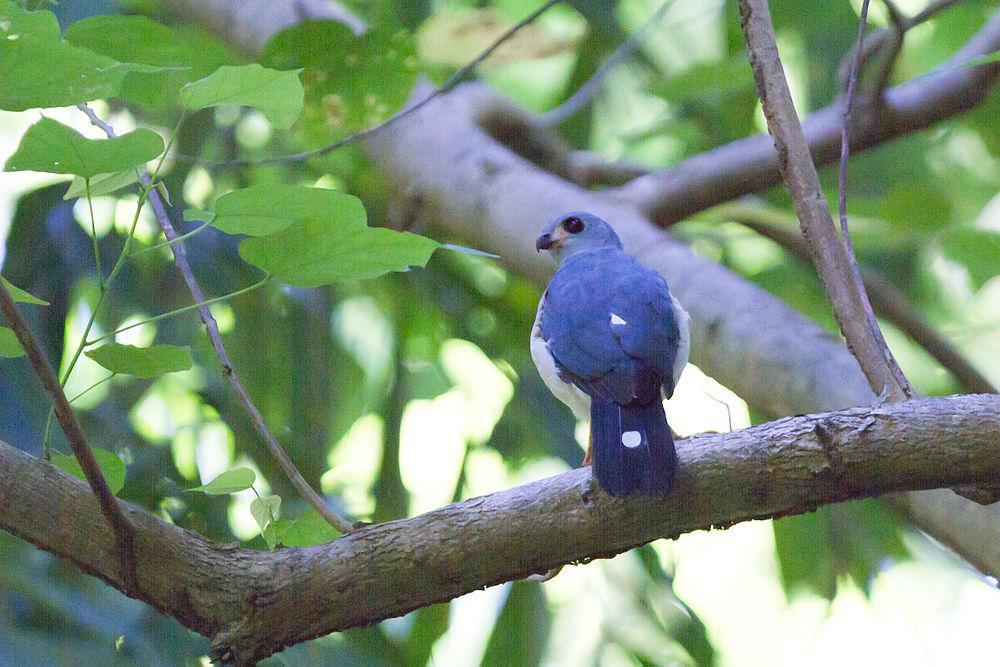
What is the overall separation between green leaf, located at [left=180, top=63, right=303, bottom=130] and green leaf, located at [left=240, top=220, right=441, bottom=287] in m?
0.19

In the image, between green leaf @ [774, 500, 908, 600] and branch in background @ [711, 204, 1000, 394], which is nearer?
branch in background @ [711, 204, 1000, 394]

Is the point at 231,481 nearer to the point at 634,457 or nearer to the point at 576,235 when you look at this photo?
the point at 634,457

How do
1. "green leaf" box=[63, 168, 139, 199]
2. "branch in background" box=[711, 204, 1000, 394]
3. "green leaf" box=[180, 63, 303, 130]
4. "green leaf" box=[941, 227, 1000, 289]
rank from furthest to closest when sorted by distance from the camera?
"green leaf" box=[941, 227, 1000, 289] < "branch in background" box=[711, 204, 1000, 394] < "green leaf" box=[63, 168, 139, 199] < "green leaf" box=[180, 63, 303, 130]

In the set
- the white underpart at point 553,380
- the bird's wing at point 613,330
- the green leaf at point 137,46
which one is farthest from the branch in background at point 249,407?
the white underpart at point 553,380

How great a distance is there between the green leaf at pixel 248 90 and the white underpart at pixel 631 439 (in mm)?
874

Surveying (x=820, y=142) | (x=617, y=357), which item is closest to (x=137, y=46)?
(x=617, y=357)

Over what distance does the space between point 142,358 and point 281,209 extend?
1.13ft

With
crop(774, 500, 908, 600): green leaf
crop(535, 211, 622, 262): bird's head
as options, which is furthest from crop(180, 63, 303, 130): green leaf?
crop(774, 500, 908, 600): green leaf

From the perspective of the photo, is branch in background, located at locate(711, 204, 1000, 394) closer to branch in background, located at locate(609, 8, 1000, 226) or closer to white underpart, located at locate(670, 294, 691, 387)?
branch in background, located at locate(609, 8, 1000, 226)

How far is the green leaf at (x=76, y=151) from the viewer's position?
4.96 ft

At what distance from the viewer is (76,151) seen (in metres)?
1.54

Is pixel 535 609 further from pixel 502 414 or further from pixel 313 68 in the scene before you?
pixel 313 68

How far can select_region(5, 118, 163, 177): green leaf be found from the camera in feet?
4.96

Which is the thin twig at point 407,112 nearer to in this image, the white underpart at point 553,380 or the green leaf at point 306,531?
the white underpart at point 553,380
